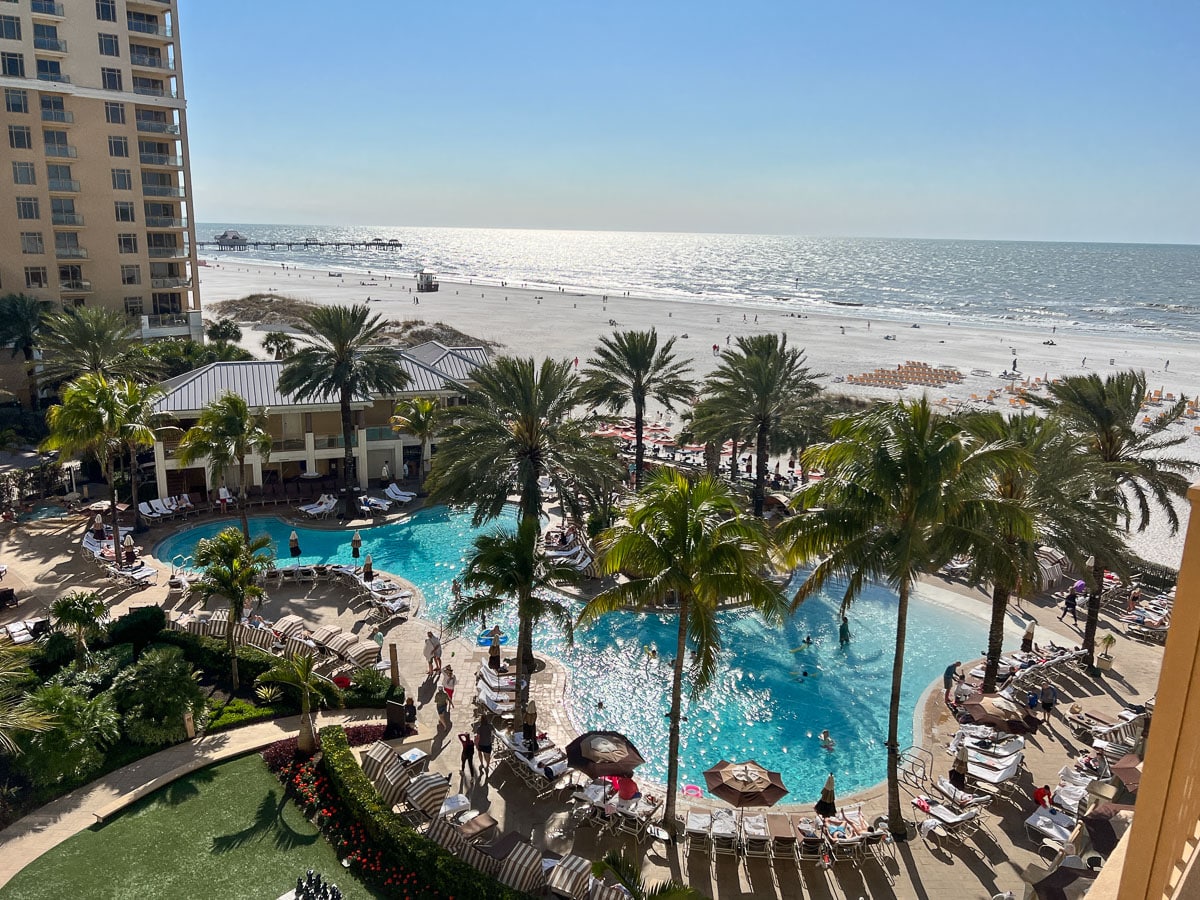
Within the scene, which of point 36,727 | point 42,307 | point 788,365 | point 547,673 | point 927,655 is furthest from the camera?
point 42,307

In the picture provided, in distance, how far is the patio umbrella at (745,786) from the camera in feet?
50.2

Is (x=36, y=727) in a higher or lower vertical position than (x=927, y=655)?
higher

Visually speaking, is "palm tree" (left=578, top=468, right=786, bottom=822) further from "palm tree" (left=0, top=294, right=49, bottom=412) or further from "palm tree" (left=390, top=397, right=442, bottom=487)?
"palm tree" (left=0, top=294, right=49, bottom=412)

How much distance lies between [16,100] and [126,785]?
48432 millimetres

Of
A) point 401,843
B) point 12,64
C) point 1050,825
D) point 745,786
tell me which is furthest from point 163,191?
point 1050,825

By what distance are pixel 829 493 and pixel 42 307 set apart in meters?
50.0

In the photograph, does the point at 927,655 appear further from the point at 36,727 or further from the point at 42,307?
the point at 42,307

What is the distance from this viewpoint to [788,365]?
110ft

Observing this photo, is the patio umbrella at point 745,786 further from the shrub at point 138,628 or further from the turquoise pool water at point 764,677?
the shrub at point 138,628

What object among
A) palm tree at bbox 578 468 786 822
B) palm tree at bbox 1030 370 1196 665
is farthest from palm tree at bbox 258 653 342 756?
palm tree at bbox 1030 370 1196 665

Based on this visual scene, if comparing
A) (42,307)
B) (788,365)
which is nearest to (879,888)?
(788,365)

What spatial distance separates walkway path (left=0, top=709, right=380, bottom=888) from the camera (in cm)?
1465

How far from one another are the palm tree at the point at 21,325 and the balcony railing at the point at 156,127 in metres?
14.4

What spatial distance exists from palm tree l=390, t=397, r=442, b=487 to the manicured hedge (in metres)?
20.0
